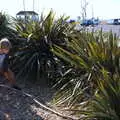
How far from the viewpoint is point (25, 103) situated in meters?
6.61

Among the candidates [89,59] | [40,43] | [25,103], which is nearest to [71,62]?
[89,59]

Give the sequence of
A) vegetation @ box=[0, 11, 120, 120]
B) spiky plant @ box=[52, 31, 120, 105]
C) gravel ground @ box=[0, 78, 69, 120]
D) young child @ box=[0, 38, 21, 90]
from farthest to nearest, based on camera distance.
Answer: young child @ box=[0, 38, 21, 90] → spiky plant @ box=[52, 31, 120, 105] → gravel ground @ box=[0, 78, 69, 120] → vegetation @ box=[0, 11, 120, 120]

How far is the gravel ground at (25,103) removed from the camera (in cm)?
595

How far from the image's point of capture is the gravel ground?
5.95 m

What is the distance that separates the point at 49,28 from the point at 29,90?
176 centimetres

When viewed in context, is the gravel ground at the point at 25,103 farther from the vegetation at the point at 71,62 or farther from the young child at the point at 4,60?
the vegetation at the point at 71,62

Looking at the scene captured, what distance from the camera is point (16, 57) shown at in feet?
A: 27.7

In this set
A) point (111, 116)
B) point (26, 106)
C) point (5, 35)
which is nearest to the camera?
point (111, 116)

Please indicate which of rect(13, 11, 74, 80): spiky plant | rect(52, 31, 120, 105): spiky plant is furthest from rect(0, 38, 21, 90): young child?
rect(52, 31, 120, 105): spiky plant

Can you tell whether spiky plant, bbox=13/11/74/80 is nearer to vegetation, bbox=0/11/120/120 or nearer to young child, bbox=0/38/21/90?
vegetation, bbox=0/11/120/120

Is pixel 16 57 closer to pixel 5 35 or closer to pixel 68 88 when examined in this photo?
pixel 5 35

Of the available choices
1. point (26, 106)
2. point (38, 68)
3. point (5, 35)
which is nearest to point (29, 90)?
point (38, 68)

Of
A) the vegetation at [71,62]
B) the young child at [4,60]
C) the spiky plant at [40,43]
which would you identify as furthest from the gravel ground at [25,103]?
the spiky plant at [40,43]

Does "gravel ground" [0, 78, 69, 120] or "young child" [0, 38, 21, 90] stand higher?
"young child" [0, 38, 21, 90]
